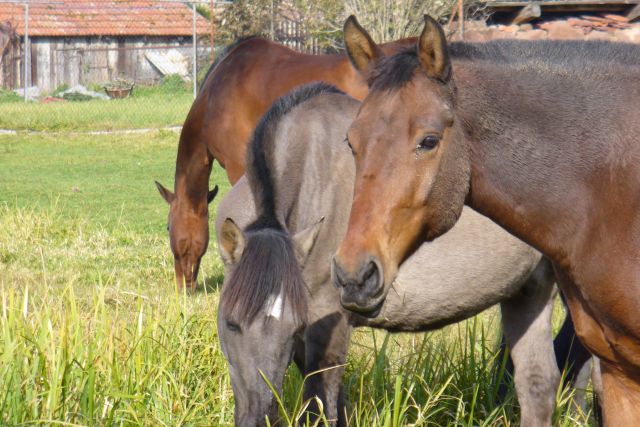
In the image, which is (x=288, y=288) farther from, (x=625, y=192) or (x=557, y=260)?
(x=625, y=192)

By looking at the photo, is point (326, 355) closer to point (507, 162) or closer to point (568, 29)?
point (507, 162)

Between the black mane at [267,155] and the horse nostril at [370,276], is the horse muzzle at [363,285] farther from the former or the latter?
the black mane at [267,155]

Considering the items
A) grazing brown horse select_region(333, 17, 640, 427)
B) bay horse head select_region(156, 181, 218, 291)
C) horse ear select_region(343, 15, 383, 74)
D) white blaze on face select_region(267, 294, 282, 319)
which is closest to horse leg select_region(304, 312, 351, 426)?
white blaze on face select_region(267, 294, 282, 319)

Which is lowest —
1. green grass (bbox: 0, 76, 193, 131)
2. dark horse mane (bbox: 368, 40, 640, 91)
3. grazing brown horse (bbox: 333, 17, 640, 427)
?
green grass (bbox: 0, 76, 193, 131)

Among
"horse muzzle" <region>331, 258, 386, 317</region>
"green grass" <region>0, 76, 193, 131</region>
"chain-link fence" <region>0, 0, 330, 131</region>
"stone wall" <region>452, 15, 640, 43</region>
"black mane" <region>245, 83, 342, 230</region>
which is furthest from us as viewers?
"chain-link fence" <region>0, 0, 330, 131</region>

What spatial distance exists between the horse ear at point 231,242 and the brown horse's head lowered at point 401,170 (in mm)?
1005

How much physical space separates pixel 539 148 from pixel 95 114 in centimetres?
1850

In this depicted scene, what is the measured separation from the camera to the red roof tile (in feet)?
94.1

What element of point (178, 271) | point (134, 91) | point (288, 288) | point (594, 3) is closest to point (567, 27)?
point (594, 3)

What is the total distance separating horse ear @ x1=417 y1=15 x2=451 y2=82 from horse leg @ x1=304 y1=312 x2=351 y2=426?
5.42 ft

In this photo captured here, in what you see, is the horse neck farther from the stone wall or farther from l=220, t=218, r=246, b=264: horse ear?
the stone wall

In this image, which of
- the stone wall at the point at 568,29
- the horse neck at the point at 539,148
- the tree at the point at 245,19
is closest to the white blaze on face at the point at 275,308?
the horse neck at the point at 539,148

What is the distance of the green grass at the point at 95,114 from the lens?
19578mm

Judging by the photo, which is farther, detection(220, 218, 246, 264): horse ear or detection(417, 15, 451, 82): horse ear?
detection(220, 218, 246, 264): horse ear
